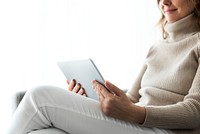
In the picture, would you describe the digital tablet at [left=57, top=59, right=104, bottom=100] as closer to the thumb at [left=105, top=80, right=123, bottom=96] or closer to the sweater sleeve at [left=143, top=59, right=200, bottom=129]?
the thumb at [left=105, top=80, right=123, bottom=96]

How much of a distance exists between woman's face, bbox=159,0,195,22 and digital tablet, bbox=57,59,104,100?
16.7 inches

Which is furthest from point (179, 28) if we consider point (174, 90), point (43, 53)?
point (43, 53)

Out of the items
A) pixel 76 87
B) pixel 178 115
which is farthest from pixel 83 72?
pixel 178 115

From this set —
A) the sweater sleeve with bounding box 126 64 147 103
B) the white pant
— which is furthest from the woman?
the sweater sleeve with bounding box 126 64 147 103

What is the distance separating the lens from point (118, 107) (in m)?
1.04

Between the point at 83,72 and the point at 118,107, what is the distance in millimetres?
312

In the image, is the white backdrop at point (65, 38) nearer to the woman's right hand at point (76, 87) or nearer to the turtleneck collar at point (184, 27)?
the woman's right hand at point (76, 87)

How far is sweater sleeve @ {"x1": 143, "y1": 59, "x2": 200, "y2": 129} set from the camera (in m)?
1.08

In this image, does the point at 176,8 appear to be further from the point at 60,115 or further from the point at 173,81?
the point at 60,115

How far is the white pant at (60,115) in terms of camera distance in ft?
3.48

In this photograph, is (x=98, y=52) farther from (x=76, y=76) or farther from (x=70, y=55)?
(x=76, y=76)

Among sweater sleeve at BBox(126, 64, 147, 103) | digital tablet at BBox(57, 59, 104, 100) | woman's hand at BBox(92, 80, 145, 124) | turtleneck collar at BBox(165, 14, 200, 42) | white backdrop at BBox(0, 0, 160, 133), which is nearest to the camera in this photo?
woman's hand at BBox(92, 80, 145, 124)

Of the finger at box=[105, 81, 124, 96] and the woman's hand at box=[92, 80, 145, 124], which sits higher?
the finger at box=[105, 81, 124, 96]

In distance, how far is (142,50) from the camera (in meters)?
2.68
